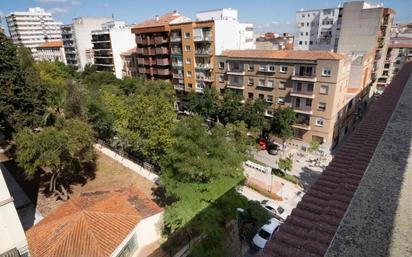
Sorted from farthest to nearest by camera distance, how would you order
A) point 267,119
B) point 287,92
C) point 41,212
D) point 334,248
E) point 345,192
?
point 267,119 < point 287,92 < point 41,212 < point 345,192 < point 334,248

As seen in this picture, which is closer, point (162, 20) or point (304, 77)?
point (304, 77)

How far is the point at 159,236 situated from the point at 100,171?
1249cm

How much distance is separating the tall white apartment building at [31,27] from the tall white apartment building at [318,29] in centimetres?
12096

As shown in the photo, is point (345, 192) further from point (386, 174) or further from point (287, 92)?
point (287, 92)

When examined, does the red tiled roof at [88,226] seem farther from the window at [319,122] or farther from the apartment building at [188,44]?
the apartment building at [188,44]

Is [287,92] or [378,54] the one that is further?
[378,54]

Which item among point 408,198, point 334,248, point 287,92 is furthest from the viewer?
point 287,92

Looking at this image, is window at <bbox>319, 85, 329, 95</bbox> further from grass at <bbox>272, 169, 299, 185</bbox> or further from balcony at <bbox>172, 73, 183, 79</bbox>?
balcony at <bbox>172, 73, 183, 79</bbox>

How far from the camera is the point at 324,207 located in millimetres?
6844

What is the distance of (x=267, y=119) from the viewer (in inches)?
1561

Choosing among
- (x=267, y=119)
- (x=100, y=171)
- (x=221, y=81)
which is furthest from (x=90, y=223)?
(x=221, y=81)

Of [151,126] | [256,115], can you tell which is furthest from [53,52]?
[151,126]

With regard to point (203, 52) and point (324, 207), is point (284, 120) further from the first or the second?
point (324, 207)

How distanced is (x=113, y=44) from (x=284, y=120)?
5200cm
